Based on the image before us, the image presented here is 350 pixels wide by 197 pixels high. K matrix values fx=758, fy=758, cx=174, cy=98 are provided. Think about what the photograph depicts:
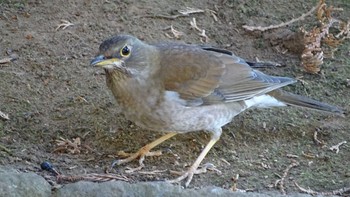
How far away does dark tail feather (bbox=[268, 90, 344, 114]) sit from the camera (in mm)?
6328

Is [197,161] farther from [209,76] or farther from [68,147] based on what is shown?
[68,147]

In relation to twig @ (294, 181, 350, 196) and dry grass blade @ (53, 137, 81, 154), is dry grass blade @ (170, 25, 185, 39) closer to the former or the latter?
dry grass blade @ (53, 137, 81, 154)

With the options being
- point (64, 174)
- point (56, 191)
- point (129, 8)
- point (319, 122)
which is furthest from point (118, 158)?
point (129, 8)

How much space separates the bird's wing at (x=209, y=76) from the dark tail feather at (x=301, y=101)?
0.14 m

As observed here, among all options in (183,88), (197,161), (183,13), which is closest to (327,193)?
(197,161)

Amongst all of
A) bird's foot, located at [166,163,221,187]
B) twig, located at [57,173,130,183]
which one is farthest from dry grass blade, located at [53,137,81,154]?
bird's foot, located at [166,163,221,187]

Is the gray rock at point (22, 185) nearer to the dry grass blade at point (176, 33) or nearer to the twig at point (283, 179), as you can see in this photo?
the twig at point (283, 179)

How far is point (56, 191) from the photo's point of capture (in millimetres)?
4961

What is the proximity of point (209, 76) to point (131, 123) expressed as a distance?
32.7 inches

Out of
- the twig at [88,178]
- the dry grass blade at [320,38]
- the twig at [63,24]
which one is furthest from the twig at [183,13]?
the twig at [88,178]

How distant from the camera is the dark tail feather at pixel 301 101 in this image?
6.33 m

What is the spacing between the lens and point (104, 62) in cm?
558

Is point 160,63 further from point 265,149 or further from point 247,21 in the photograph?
point 247,21

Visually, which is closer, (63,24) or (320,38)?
(320,38)
